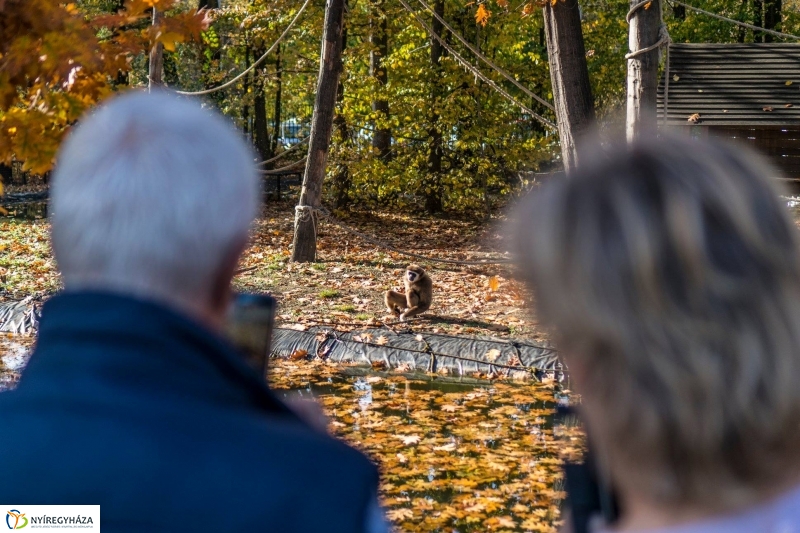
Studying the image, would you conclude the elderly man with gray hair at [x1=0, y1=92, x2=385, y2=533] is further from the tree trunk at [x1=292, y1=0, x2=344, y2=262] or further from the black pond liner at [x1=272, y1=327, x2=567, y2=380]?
the tree trunk at [x1=292, y1=0, x2=344, y2=262]

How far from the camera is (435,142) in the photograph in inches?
708

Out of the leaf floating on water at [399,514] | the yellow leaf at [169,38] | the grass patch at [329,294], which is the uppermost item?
the yellow leaf at [169,38]

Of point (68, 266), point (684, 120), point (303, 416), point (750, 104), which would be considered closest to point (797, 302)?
point (303, 416)

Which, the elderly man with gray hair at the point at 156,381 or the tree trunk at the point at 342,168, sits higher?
the tree trunk at the point at 342,168

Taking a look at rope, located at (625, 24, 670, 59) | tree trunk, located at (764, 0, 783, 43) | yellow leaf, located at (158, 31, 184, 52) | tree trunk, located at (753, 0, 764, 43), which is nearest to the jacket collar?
yellow leaf, located at (158, 31, 184, 52)

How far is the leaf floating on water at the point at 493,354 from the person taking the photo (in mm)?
8180

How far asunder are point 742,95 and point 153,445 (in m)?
18.0

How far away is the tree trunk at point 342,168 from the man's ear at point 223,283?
53.9 ft

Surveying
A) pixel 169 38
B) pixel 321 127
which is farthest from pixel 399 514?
pixel 321 127

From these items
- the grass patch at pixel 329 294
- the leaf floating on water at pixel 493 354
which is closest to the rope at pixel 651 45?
the leaf floating on water at pixel 493 354

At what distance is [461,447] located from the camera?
6254 mm

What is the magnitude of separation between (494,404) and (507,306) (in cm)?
349

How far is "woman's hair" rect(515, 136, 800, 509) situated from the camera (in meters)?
1.00

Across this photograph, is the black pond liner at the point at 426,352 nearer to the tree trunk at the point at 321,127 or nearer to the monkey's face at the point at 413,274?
the monkey's face at the point at 413,274
